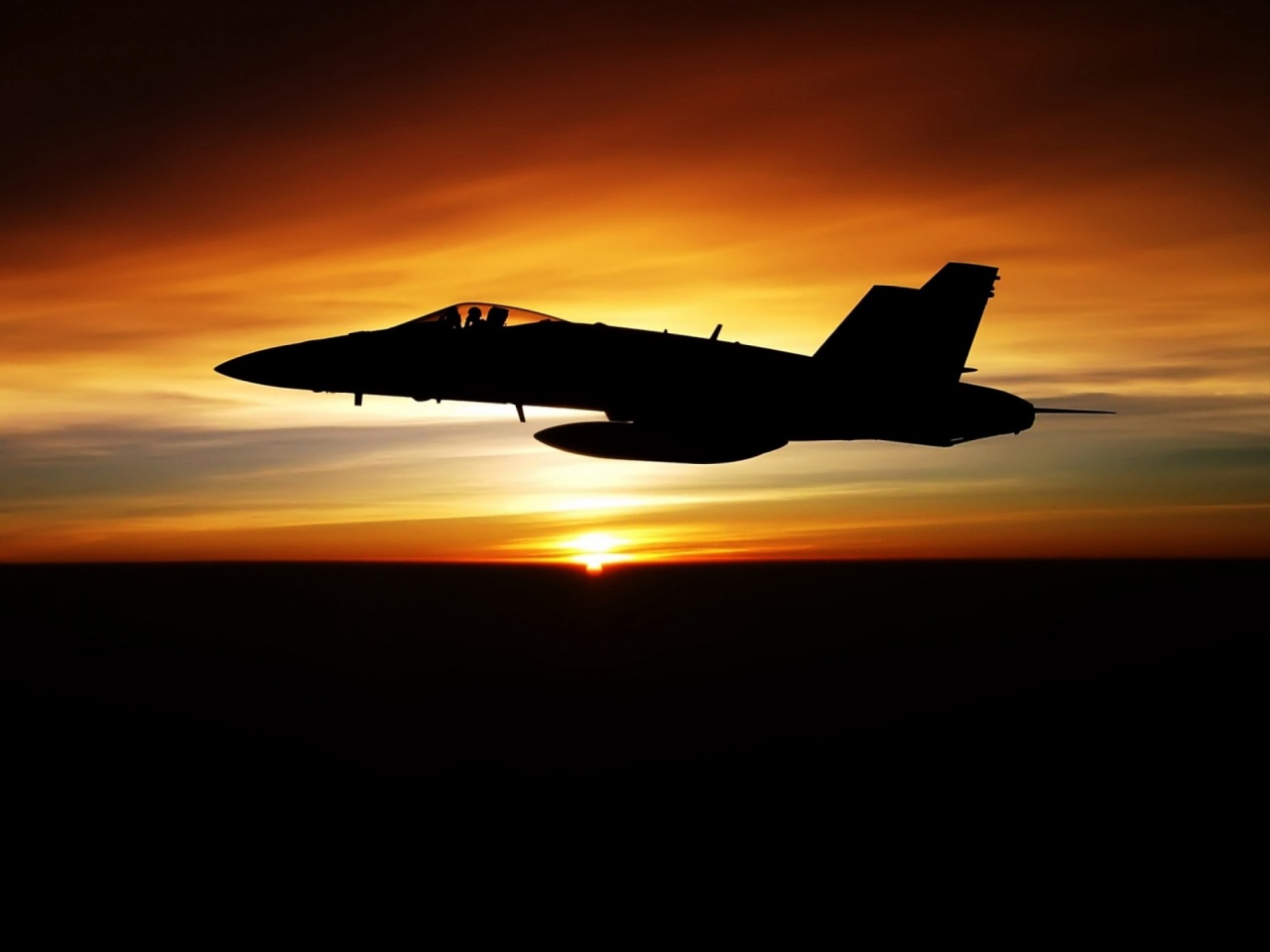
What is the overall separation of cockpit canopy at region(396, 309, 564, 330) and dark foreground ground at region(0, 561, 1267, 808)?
20243 millimetres

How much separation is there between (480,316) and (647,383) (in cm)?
548

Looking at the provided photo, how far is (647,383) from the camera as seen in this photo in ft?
109

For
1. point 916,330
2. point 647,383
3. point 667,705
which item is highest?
point 916,330

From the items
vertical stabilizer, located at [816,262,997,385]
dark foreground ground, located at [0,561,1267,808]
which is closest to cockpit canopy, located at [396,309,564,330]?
vertical stabilizer, located at [816,262,997,385]

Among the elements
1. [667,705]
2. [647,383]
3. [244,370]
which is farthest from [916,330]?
[667,705]

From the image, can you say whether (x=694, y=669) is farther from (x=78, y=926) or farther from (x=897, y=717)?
(x=78, y=926)

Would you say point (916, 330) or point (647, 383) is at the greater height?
point (916, 330)

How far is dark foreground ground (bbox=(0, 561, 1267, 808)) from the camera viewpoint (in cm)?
4544

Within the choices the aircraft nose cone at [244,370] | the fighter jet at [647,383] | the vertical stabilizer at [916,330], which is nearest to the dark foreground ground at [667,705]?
the fighter jet at [647,383]

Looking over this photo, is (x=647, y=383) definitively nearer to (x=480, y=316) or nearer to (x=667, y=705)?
(x=480, y=316)

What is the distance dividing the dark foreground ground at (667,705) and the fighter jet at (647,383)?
1476 centimetres

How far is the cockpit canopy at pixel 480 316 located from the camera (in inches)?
1286

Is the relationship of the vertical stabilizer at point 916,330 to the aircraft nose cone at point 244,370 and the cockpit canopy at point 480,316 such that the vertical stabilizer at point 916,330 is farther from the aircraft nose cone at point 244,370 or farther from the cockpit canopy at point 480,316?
the aircraft nose cone at point 244,370

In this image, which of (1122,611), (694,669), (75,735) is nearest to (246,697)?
(75,735)
